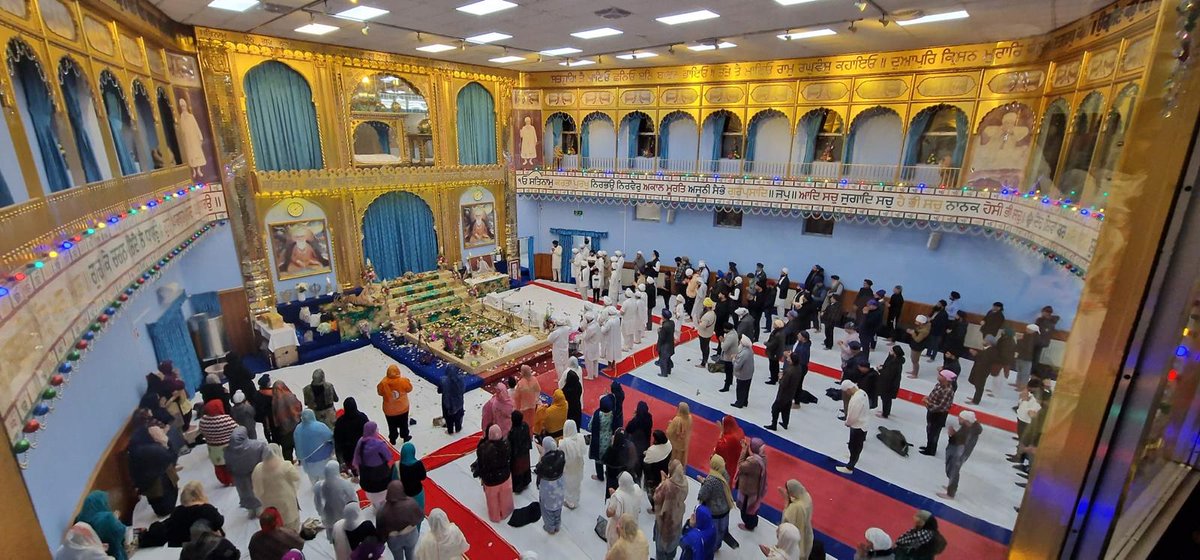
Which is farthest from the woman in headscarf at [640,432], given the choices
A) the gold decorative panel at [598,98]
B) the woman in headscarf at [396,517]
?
the gold decorative panel at [598,98]

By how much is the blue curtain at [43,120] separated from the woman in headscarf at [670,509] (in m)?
6.56

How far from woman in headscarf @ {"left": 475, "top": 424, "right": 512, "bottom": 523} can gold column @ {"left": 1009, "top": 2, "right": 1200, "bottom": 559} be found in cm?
514

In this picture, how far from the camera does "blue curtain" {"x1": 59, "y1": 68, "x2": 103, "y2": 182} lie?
18.1 ft

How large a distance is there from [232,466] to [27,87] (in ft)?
13.9

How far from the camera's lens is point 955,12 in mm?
8422

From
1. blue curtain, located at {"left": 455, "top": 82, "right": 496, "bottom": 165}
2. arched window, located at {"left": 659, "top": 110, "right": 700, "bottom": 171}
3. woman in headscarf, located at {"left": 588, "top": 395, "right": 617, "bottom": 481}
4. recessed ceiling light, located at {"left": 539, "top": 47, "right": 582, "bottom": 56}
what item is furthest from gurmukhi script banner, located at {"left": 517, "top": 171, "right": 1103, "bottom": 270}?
woman in headscarf, located at {"left": 588, "top": 395, "right": 617, "bottom": 481}

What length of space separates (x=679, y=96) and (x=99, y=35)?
11.8 metres

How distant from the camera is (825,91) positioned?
12531mm

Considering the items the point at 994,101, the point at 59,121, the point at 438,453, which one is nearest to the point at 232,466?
the point at 438,453

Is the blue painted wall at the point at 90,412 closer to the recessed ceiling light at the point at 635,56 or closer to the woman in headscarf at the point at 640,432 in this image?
the woman in headscarf at the point at 640,432

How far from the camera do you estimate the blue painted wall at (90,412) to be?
4766 millimetres

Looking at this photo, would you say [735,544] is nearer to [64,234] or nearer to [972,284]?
[64,234]

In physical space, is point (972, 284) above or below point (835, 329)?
above

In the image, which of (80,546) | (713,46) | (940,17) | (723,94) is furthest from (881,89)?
(80,546)
